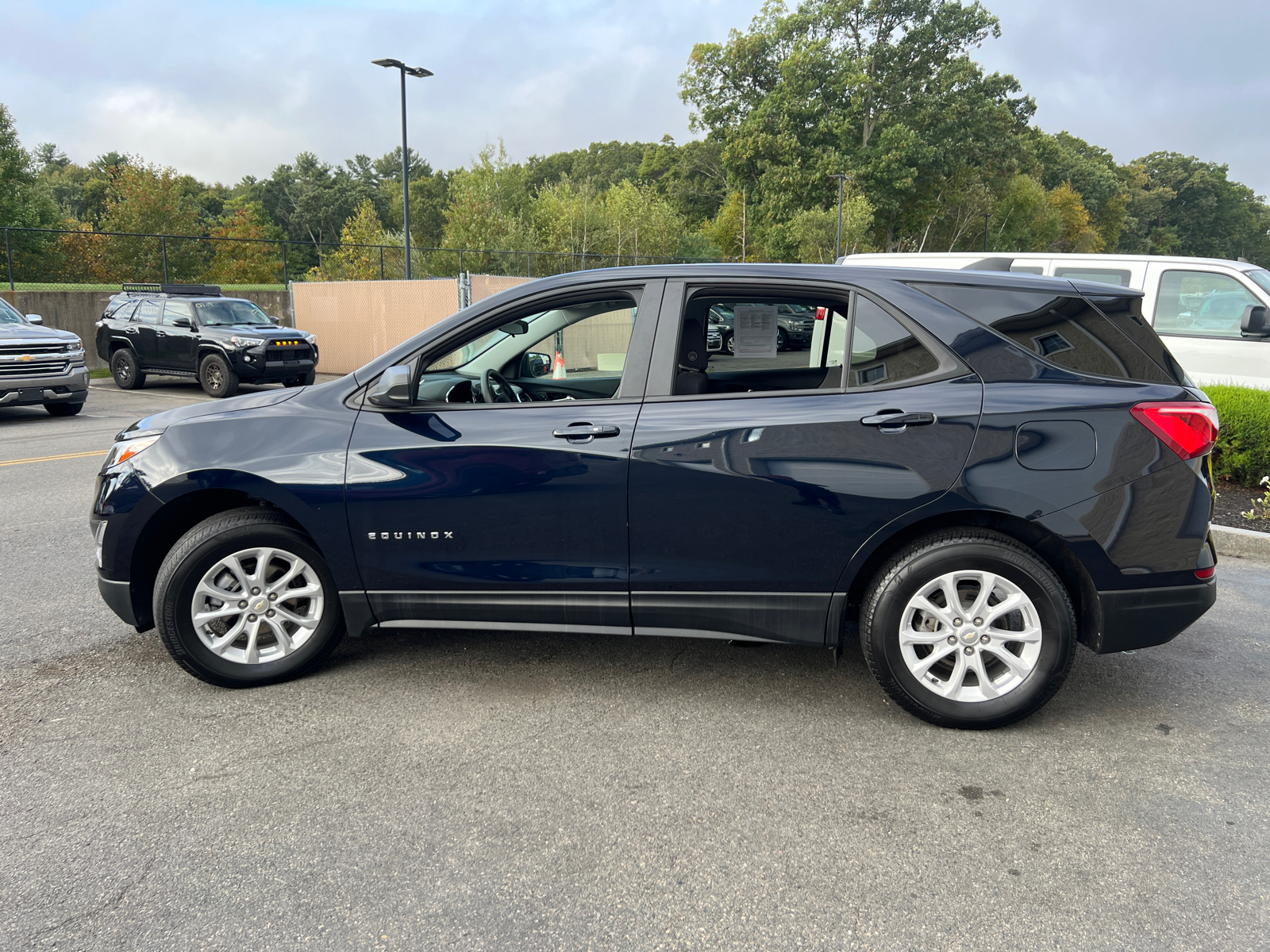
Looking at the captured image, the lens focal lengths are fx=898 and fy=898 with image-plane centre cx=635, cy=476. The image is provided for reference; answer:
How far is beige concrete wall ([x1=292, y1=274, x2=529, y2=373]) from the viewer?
66.3 ft

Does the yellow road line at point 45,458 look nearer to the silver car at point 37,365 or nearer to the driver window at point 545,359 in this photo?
the silver car at point 37,365

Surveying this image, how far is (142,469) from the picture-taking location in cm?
369

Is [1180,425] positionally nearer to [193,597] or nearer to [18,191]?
[193,597]

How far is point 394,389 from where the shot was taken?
3518 mm

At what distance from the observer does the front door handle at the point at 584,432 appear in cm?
340

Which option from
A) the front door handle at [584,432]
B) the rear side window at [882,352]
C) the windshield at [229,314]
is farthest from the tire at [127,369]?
the rear side window at [882,352]

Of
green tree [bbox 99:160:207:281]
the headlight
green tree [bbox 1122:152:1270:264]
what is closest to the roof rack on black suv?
green tree [bbox 99:160:207:281]

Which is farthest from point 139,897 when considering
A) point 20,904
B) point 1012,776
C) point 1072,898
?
point 1012,776

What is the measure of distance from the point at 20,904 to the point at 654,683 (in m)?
2.25

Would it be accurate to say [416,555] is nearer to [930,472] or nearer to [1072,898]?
[930,472]

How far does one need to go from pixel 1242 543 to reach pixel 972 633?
3.92 m

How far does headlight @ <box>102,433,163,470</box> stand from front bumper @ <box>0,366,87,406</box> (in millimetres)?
10222

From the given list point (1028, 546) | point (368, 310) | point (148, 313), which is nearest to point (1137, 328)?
point (1028, 546)

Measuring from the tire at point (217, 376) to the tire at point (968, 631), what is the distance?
1531cm
